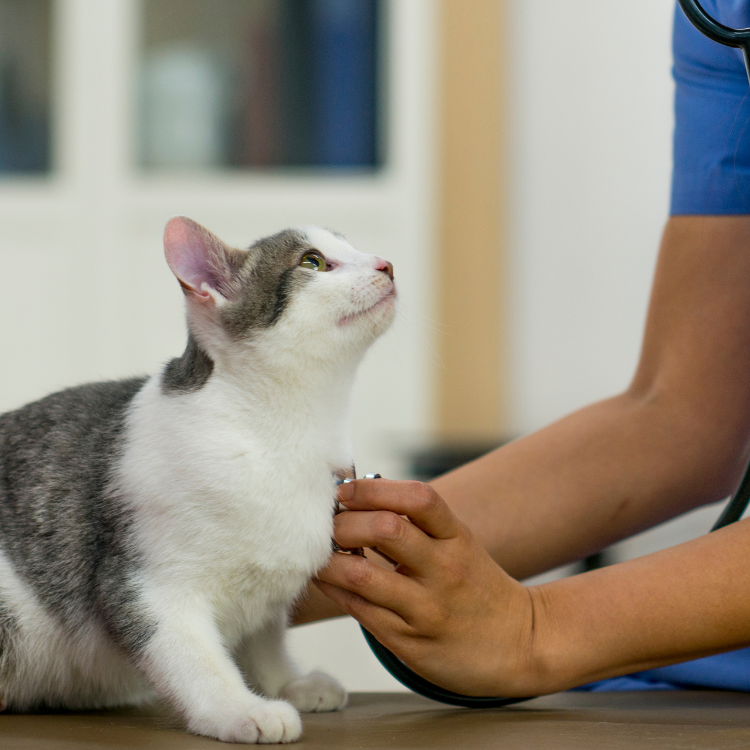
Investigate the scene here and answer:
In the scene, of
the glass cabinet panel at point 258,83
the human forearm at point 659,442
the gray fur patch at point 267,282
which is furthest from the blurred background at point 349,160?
the gray fur patch at point 267,282

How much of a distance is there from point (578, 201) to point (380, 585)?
7.79ft

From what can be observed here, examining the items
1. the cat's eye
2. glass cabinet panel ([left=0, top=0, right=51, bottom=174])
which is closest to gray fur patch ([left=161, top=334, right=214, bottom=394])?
the cat's eye

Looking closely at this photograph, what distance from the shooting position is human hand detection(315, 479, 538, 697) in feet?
2.23

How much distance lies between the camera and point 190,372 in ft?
2.58

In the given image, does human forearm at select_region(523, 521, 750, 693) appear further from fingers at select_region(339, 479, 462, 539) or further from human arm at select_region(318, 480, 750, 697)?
fingers at select_region(339, 479, 462, 539)

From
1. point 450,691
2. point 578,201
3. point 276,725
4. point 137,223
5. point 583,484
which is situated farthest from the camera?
point 578,201

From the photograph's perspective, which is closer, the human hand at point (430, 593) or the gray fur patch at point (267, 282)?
the human hand at point (430, 593)

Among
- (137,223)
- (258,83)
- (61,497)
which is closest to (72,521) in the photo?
(61,497)

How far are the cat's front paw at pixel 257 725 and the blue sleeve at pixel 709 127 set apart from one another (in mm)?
700

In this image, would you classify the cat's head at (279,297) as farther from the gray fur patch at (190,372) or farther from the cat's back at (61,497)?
the cat's back at (61,497)

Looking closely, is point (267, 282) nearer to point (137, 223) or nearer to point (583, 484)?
point (583, 484)

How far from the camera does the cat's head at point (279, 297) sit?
0.77m

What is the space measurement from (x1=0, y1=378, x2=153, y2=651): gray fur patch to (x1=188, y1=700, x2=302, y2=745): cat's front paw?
93 millimetres

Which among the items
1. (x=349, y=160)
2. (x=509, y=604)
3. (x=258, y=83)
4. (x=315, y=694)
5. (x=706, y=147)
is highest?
(x=258, y=83)
